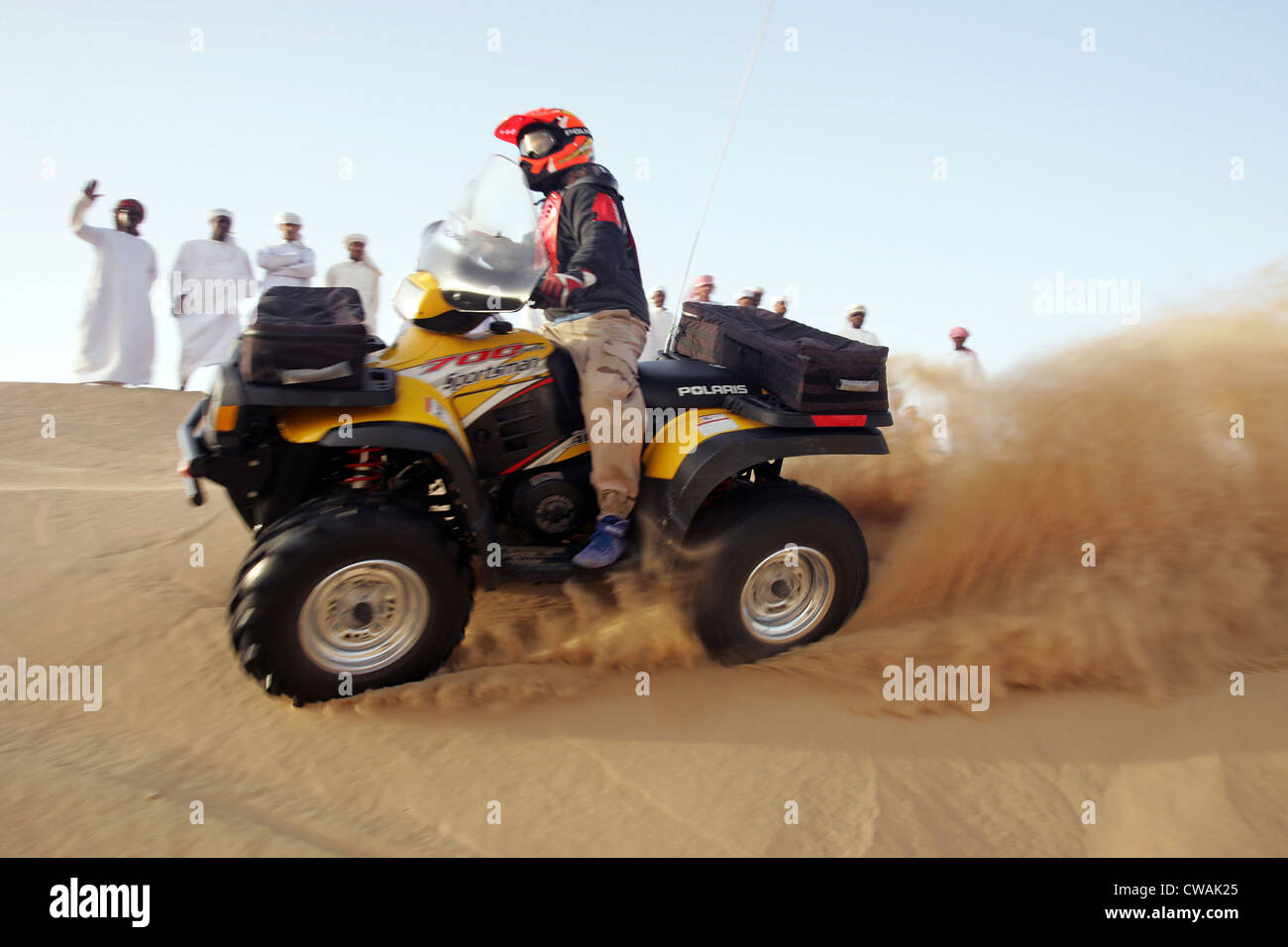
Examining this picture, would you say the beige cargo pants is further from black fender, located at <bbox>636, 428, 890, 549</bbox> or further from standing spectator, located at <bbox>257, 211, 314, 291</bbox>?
standing spectator, located at <bbox>257, 211, 314, 291</bbox>

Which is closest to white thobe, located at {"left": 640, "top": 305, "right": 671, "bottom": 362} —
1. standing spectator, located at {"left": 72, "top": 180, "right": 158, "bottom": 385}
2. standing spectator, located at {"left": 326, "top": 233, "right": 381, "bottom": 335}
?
standing spectator, located at {"left": 326, "top": 233, "right": 381, "bottom": 335}

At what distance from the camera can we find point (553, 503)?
12.6 feet

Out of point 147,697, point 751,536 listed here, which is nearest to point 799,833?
point 751,536

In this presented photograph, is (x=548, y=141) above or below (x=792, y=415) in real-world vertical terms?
above

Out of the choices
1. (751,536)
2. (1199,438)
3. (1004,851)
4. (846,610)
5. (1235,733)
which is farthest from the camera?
(1199,438)

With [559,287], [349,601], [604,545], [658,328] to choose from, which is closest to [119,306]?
[658,328]

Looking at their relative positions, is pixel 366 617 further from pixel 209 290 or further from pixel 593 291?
pixel 209 290

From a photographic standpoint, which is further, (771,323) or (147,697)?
(771,323)

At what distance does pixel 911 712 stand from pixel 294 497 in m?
2.64

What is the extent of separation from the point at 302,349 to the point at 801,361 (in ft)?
6.67

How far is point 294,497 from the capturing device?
3500 mm

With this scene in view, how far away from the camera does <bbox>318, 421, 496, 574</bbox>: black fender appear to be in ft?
10.5

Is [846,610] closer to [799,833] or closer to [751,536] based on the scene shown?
[751,536]

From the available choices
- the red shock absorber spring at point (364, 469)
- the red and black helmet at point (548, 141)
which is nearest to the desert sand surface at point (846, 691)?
the red shock absorber spring at point (364, 469)
